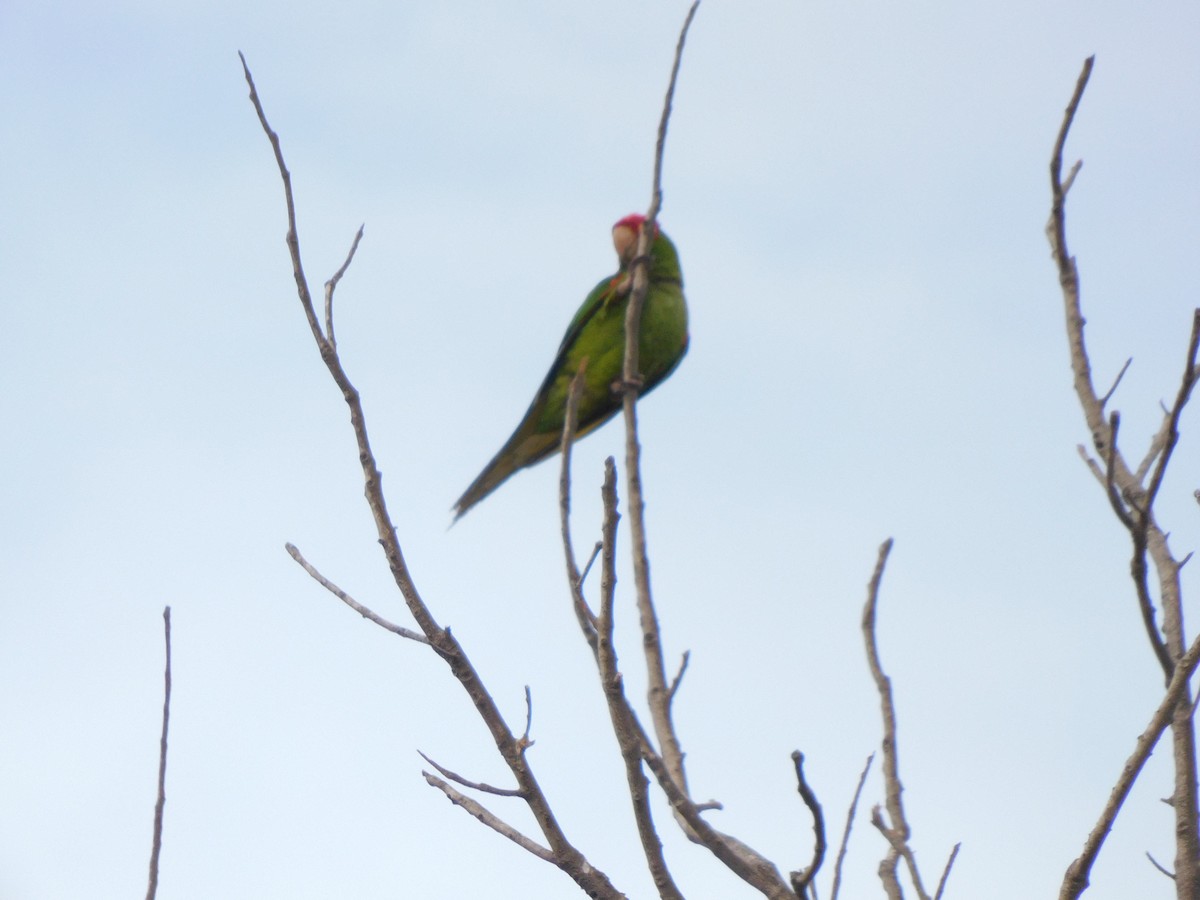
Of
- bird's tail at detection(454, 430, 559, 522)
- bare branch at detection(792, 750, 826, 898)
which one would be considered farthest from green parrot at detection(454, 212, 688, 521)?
bare branch at detection(792, 750, 826, 898)

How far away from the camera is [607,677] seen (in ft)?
7.55

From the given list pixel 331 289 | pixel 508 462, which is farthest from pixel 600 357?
pixel 331 289

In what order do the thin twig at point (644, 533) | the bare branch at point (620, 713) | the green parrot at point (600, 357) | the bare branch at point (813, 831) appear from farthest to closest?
the green parrot at point (600, 357) → the thin twig at point (644, 533) → the bare branch at point (620, 713) → the bare branch at point (813, 831)

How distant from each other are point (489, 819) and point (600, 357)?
3.26 meters

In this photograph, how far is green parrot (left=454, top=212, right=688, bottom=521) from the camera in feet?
18.1

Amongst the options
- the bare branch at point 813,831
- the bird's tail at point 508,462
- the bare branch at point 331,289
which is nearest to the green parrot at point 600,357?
the bird's tail at point 508,462

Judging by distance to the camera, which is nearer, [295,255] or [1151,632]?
[1151,632]

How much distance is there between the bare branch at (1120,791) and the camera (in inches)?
77.9

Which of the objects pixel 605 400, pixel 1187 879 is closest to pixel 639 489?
pixel 1187 879

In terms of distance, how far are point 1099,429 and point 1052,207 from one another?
0.52 meters

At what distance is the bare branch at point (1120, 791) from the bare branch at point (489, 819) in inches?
38.8

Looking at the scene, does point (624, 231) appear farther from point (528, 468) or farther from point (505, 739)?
point (505, 739)

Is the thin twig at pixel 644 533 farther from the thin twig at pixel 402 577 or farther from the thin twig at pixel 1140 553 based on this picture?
the thin twig at pixel 1140 553

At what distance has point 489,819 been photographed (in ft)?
8.41
